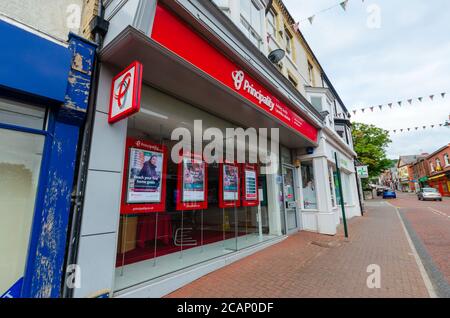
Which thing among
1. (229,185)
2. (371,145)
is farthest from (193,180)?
(371,145)

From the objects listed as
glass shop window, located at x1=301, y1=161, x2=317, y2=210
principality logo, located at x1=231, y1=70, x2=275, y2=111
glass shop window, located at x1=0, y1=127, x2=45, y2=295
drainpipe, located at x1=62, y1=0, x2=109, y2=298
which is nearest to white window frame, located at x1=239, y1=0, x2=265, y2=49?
principality logo, located at x1=231, y1=70, x2=275, y2=111

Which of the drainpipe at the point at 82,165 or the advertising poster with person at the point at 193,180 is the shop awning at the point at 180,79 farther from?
the advertising poster with person at the point at 193,180

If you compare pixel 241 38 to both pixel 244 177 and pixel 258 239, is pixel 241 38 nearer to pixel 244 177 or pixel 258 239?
pixel 244 177

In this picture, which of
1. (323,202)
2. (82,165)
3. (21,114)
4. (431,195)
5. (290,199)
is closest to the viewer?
(21,114)

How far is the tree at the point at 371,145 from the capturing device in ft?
95.0

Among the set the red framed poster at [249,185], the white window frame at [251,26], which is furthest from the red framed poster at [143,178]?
the white window frame at [251,26]

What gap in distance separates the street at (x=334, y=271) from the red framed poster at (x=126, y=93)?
3.10 meters

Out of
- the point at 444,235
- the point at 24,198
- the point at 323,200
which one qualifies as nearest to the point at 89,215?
the point at 24,198

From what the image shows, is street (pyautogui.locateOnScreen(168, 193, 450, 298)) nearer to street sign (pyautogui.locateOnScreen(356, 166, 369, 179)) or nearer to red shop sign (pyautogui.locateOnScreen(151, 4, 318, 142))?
red shop sign (pyautogui.locateOnScreen(151, 4, 318, 142))

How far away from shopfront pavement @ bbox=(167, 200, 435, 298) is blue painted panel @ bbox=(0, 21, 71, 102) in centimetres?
363

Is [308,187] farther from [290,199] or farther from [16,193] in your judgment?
[16,193]

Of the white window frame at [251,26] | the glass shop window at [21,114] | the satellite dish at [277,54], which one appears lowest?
the glass shop window at [21,114]

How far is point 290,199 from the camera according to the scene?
354 inches

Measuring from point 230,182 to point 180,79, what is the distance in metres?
3.33
